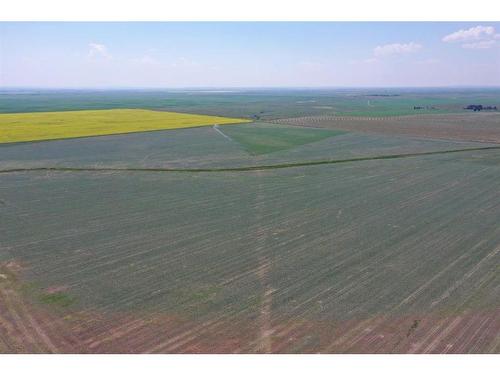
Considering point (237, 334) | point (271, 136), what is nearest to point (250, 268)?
point (237, 334)

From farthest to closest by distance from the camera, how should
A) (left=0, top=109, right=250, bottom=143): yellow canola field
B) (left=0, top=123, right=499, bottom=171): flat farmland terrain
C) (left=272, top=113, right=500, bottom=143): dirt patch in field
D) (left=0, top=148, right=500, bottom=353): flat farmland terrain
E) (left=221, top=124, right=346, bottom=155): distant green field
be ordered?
1. (left=272, top=113, right=500, bottom=143): dirt patch in field
2. (left=0, top=109, right=250, bottom=143): yellow canola field
3. (left=221, top=124, right=346, bottom=155): distant green field
4. (left=0, top=123, right=499, bottom=171): flat farmland terrain
5. (left=0, top=148, right=500, bottom=353): flat farmland terrain

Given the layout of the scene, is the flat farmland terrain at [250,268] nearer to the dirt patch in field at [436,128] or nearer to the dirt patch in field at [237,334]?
the dirt patch in field at [237,334]

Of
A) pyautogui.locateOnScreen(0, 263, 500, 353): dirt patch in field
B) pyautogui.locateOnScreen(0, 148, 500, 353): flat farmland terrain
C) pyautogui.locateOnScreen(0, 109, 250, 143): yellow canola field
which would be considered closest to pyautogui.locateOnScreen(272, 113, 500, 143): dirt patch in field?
pyautogui.locateOnScreen(0, 109, 250, 143): yellow canola field

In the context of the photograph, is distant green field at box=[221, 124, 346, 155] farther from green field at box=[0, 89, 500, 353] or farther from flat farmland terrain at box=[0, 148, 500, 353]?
flat farmland terrain at box=[0, 148, 500, 353]

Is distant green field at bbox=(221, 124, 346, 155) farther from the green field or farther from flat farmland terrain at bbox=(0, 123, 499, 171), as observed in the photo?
the green field

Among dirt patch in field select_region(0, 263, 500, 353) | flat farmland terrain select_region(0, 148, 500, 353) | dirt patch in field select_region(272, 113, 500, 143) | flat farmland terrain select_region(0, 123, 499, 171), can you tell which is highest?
dirt patch in field select_region(272, 113, 500, 143)

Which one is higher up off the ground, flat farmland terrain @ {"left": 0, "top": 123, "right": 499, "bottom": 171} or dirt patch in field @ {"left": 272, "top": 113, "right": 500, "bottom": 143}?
dirt patch in field @ {"left": 272, "top": 113, "right": 500, "bottom": 143}

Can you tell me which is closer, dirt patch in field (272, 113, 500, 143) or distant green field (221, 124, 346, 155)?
distant green field (221, 124, 346, 155)

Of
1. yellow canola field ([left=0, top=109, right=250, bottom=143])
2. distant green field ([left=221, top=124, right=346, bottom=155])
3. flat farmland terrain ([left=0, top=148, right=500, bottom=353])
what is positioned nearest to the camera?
flat farmland terrain ([left=0, top=148, right=500, bottom=353])
